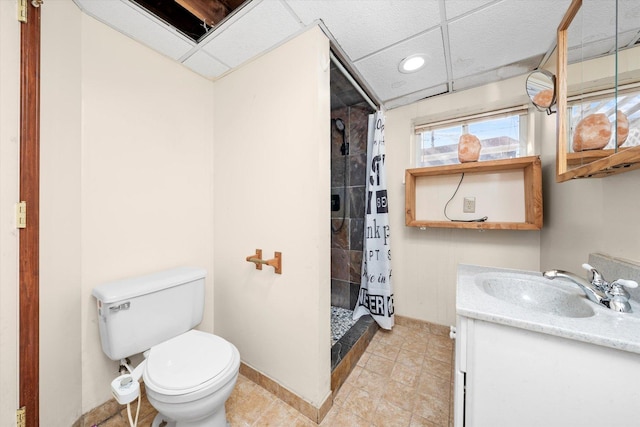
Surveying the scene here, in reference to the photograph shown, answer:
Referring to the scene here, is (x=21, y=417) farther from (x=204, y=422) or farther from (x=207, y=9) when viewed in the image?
(x=207, y=9)

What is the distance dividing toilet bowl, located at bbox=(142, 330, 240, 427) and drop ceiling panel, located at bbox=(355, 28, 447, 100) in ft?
6.30

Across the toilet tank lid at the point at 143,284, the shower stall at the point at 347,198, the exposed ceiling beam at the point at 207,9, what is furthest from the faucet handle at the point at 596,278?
the exposed ceiling beam at the point at 207,9

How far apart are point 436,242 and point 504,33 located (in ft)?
4.74

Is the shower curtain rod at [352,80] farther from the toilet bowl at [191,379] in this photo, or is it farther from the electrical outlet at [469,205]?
the toilet bowl at [191,379]

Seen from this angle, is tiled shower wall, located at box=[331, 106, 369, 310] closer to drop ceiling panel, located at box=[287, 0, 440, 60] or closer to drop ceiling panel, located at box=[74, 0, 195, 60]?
drop ceiling panel, located at box=[287, 0, 440, 60]

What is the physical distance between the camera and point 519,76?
1.66 m

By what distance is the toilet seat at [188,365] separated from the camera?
936 millimetres

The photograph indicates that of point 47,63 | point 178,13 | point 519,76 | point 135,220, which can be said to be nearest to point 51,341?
point 135,220

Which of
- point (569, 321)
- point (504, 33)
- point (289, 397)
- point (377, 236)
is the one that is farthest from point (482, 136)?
point (289, 397)

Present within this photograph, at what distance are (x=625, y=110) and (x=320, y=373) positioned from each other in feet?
5.49

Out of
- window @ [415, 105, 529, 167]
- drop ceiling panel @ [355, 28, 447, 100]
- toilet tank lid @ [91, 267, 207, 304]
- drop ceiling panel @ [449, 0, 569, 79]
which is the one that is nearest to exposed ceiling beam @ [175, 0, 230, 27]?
drop ceiling panel @ [355, 28, 447, 100]

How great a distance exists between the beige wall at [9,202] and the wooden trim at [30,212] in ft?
0.05

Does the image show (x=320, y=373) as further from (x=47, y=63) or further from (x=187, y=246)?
(x=47, y=63)

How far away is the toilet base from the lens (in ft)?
3.43
